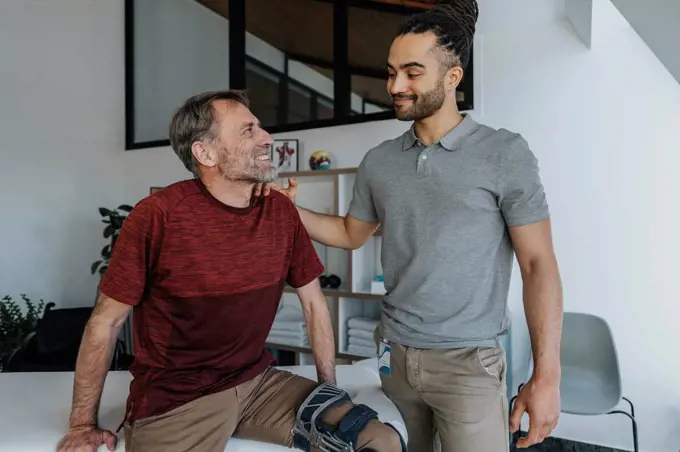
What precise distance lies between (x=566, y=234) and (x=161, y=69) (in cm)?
385

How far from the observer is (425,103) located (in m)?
1.34

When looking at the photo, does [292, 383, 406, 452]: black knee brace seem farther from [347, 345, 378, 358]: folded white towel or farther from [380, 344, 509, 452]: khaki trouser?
[347, 345, 378, 358]: folded white towel

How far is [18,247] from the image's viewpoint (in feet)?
14.0

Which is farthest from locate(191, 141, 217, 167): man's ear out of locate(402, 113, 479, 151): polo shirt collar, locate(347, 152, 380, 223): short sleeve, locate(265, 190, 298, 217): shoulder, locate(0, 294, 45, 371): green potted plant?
locate(0, 294, 45, 371): green potted plant

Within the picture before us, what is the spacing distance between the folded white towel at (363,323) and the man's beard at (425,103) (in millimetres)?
2012

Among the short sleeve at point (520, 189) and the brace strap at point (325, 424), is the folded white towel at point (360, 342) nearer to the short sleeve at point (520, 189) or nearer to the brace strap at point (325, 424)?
the brace strap at point (325, 424)

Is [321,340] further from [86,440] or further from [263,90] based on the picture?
[263,90]

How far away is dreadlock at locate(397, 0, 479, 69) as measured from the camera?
1338 millimetres

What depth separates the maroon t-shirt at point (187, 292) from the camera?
134 cm

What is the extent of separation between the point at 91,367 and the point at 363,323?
6.81 ft

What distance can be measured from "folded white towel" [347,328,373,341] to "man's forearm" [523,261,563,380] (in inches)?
79.2

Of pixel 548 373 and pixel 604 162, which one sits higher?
pixel 604 162

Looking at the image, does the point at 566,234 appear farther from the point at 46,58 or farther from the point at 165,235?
the point at 46,58

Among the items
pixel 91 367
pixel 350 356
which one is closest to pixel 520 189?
pixel 91 367
